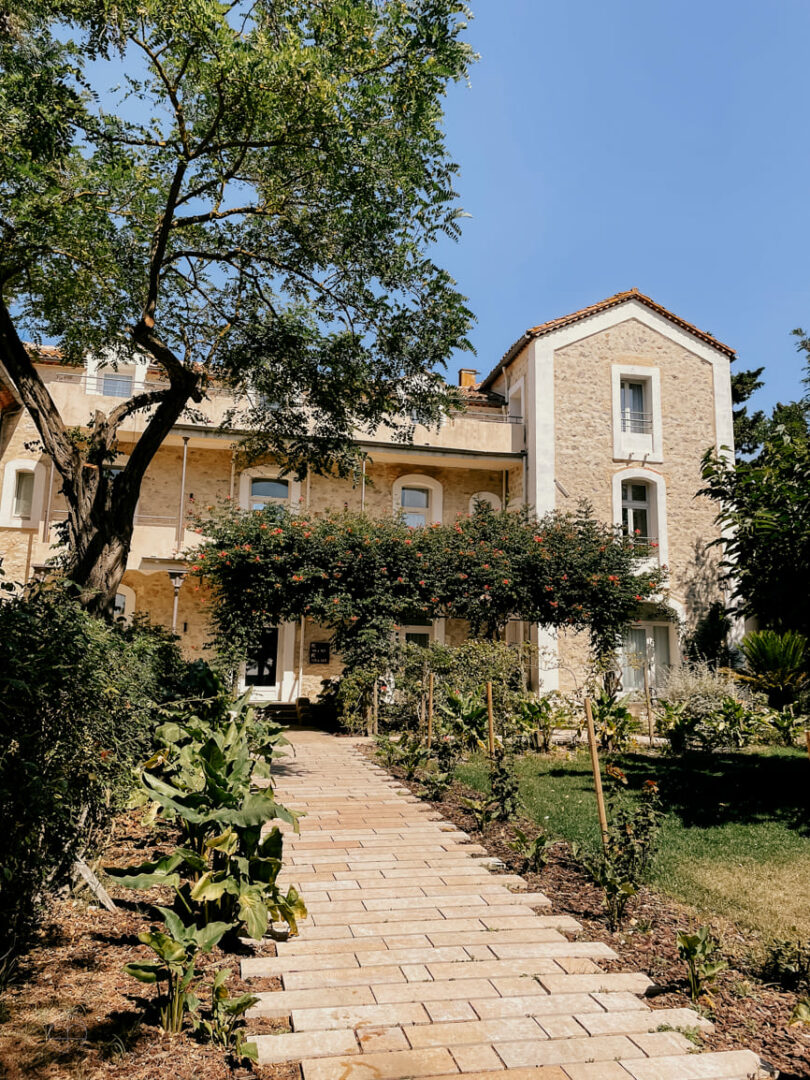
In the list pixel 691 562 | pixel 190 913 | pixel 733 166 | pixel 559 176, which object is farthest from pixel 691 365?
pixel 190 913

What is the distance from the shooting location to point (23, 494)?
1819 centimetres

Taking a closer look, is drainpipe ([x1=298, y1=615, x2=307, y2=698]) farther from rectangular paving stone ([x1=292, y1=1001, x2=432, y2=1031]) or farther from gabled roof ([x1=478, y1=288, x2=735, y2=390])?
rectangular paving stone ([x1=292, y1=1001, x2=432, y2=1031])

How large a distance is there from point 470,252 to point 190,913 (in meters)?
6.32

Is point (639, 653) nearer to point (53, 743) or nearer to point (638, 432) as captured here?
point (638, 432)

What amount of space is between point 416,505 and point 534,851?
592 inches

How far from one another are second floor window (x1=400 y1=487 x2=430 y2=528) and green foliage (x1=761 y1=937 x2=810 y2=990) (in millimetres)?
16234

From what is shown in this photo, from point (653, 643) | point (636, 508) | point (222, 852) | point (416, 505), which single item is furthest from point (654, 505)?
point (222, 852)

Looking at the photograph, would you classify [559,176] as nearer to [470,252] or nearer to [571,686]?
[470,252]

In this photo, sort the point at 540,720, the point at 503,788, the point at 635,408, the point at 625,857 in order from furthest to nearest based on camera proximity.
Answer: the point at 635,408 → the point at 540,720 → the point at 503,788 → the point at 625,857

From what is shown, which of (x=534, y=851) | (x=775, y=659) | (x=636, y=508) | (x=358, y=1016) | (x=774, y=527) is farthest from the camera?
(x=636, y=508)

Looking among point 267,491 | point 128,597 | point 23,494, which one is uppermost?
point 267,491

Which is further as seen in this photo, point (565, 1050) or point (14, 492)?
point (14, 492)

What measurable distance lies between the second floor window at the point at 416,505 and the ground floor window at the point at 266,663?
4579 mm

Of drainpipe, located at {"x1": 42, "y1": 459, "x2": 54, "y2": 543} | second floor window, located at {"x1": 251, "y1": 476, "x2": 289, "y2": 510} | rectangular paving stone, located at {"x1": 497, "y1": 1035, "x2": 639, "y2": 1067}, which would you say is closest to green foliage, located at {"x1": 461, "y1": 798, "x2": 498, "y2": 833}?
rectangular paving stone, located at {"x1": 497, "y1": 1035, "x2": 639, "y2": 1067}
